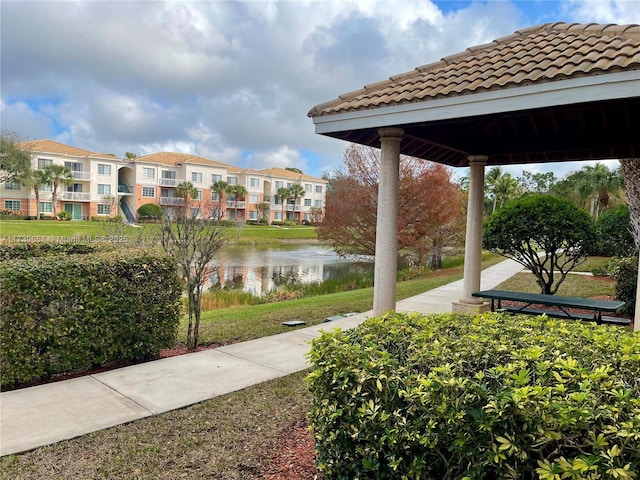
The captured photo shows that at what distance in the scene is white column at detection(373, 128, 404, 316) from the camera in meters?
5.91

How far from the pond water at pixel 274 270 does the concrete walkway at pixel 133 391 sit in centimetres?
910

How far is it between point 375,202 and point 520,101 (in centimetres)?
1480

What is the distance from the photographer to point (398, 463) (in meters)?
2.41

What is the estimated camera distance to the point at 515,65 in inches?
191

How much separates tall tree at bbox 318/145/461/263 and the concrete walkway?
13405 mm

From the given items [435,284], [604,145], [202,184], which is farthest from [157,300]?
[202,184]

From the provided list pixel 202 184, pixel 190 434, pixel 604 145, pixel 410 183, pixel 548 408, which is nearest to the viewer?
pixel 548 408

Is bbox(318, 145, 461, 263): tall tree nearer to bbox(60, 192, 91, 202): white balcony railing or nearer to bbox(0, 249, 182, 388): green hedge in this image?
bbox(0, 249, 182, 388): green hedge

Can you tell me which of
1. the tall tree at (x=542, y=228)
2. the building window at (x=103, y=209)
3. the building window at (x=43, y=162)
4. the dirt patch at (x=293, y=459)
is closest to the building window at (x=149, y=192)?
the building window at (x=103, y=209)

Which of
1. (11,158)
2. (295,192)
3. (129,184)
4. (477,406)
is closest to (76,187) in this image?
(129,184)

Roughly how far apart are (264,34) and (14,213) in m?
46.5

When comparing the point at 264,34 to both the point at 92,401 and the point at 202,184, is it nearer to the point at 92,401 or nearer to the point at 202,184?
the point at 92,401

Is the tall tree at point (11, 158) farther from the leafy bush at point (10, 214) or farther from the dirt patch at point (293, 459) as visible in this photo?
the dirt patch at point (293, 459)

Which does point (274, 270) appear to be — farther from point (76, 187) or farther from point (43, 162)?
point (76, 187)
